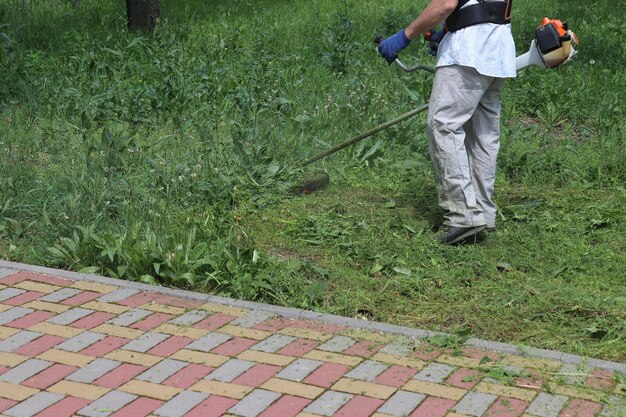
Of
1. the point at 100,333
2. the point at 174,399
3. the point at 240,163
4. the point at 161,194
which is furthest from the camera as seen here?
the point at 240,163

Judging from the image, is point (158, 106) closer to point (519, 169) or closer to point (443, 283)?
point (519, 169)

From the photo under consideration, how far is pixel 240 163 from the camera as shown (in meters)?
7.00

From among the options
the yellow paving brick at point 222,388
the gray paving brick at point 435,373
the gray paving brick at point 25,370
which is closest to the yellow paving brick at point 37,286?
the gray paving brick at point 25,370

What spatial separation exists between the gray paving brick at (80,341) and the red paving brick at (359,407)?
1260mm

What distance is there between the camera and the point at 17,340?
4742mm

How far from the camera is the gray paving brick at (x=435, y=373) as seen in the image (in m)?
4.32

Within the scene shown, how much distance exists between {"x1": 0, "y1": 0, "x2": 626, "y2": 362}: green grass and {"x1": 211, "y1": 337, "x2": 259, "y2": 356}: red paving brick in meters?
0.50

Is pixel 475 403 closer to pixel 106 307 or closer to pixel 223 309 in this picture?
pixel 223 309

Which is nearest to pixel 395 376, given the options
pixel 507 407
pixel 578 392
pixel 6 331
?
pixel 507 407

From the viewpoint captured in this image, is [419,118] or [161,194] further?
[419,118]

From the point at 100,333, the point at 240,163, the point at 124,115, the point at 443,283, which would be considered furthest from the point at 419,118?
the point at 100,333

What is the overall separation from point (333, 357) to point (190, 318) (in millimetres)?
794

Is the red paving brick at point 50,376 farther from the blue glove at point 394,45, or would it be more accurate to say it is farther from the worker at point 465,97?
the blue glove at point 394,45

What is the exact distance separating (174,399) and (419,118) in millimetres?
4427
